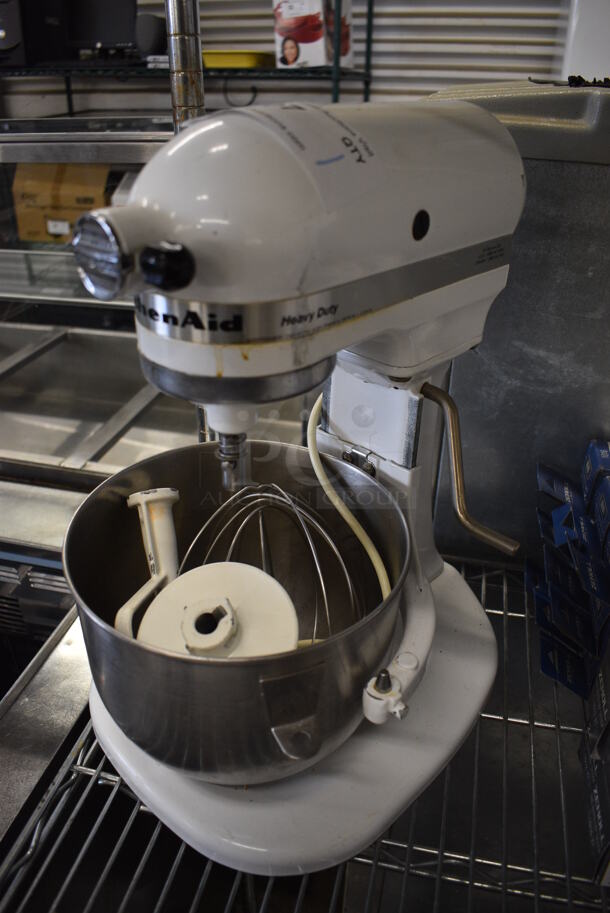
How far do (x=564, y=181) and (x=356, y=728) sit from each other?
1.77 feet

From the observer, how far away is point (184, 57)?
55 cm

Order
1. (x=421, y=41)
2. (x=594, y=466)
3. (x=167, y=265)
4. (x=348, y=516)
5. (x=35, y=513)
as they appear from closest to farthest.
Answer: (x=167, y=265), (x=348, y=516), (x=594, y=466), (x=35, y=513), (x=421, y=41)

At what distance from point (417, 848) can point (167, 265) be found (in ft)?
1.57

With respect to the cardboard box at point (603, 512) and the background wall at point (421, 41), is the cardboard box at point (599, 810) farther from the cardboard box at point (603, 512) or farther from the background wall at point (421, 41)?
the background wall at point (421, 41)

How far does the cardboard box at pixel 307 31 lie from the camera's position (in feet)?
5.51

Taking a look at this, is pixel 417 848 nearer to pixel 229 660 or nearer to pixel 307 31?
pixel 229 660

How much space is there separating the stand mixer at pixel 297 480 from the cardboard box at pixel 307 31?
1458 millimetres

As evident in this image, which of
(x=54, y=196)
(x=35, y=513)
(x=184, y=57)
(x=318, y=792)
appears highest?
(x=184, y=57)

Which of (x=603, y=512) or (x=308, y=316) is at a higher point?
(x=308, y=316)

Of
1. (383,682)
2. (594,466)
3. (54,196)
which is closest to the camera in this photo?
(383,682)

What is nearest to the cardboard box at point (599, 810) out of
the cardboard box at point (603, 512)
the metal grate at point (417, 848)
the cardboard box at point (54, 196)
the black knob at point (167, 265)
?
the metal grate at point (417, 848)

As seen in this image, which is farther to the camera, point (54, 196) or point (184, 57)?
point (54, 196)

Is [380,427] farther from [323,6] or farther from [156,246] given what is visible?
[323,6]

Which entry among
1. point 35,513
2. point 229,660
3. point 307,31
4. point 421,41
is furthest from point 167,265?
point 421,41
